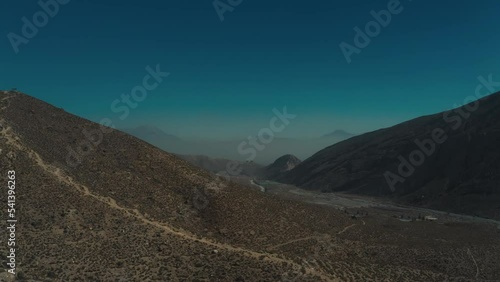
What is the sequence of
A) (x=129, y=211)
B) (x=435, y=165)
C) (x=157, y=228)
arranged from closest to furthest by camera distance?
(x=157, y=228)
(x=129, y=211)
(x=435, y=165)

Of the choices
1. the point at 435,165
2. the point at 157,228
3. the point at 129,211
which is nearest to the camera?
the point at 157,228

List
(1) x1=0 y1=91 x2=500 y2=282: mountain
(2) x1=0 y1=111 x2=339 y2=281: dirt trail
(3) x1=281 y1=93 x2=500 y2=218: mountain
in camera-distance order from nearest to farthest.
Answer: (1) x1=0 y1=91 x2=500 y2=282: mountain → (2) x1=0 y1=111 x2=339 y2=281: dirt trail → (3) x1=281 y1=93 x2=500 y2=218: mountain

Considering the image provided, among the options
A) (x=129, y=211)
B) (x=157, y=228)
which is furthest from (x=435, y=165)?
(x=129, y=211)

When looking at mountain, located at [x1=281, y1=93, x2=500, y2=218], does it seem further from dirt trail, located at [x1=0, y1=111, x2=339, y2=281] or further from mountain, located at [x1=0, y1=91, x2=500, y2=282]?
dirt trail, located at [x1=0, y1=111, x2=339, y2=281]

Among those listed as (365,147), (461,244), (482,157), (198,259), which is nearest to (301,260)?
(198,259)

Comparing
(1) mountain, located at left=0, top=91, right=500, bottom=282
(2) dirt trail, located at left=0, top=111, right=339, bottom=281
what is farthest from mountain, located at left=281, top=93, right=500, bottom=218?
(2) dirt trail, located at left=0, top=111, right=339, bottom=281

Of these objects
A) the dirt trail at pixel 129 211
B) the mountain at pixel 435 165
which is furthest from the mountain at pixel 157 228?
the mountain at pixel 435 165

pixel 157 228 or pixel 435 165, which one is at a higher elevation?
pixel 435 165

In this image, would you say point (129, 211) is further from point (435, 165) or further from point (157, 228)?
point (435, 165)
